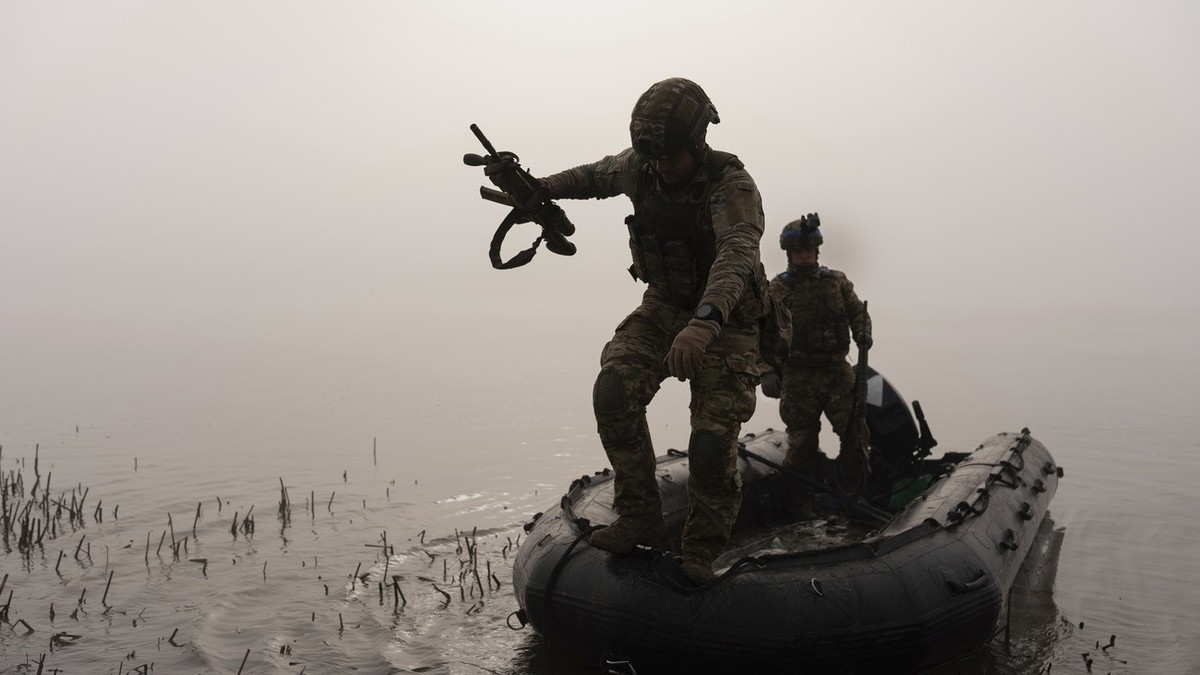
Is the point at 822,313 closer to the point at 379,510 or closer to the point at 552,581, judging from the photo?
the point at 552,581

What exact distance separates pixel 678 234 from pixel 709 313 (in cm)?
84

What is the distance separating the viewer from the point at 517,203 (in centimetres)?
550

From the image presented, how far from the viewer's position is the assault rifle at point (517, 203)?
5.40m

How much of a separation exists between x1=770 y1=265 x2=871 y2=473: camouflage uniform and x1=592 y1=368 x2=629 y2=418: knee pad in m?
3.80

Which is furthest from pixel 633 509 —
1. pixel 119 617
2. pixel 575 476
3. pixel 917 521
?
pixel 575 476

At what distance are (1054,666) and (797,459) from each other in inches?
121

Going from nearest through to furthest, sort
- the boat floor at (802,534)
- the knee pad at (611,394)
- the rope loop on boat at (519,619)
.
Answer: the knee pad at (611,394) < the rope loop on boat at (519,619) < the boat floor at (802,534)

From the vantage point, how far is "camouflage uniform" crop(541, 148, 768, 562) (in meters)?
4.78

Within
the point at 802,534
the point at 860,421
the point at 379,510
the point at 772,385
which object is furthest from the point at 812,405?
the point at 379,510

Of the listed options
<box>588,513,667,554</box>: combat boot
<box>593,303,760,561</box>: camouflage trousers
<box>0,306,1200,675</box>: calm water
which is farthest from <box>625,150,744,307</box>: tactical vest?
<box>0,306,1200,675</box>: calm water

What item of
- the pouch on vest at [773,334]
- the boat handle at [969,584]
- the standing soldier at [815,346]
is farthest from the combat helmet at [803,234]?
the boat handle at [969,584]

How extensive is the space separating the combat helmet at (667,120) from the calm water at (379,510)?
2.81 metres

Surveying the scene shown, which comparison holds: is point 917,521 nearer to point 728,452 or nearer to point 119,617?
point 728,452

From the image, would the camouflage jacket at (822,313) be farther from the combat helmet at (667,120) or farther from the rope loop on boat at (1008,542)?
the combat helmet at (667,120)
